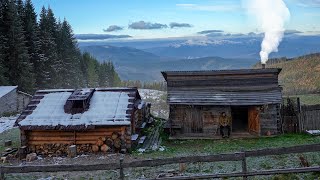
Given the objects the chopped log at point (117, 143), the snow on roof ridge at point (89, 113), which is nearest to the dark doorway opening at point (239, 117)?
the snow on roof ridge at point (89, 113)

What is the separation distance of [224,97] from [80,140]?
996cm

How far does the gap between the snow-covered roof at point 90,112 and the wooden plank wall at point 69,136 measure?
585mm

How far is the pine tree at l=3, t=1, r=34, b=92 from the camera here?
55.8 meters

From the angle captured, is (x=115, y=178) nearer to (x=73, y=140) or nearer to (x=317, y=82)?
(x=73, y=140)

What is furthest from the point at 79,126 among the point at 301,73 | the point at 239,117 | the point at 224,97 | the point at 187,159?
the point at 301,73

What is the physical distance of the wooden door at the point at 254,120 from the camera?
27.0 m

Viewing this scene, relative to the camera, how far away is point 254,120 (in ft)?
90.2

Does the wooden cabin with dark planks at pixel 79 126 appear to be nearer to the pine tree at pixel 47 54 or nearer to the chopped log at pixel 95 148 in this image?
the chopped log at pixel 95 148

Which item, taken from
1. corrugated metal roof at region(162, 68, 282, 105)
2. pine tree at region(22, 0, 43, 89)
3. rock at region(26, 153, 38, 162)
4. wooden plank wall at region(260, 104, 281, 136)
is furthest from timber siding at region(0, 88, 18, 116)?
wooden plank wall at region(260, 104, 281, 136)

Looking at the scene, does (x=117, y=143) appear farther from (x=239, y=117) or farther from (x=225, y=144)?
(x=239, y=117)

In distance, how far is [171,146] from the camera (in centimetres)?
2500

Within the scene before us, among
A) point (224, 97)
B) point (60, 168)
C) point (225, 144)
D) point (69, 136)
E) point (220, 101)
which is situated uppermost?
point (224, 97)

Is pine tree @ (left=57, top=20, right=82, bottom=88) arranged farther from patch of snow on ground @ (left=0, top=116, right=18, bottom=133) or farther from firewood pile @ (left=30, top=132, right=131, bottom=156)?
firewood pile @ (left=30, top=132, right=131, bottom=156)

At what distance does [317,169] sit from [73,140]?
612 inches
